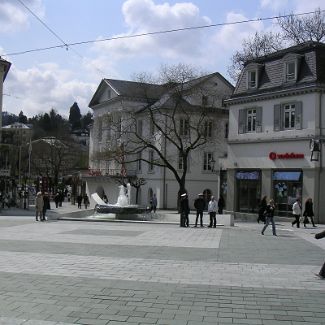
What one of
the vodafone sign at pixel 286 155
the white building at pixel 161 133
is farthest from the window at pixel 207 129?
the vodafone sign at pixel 286 155

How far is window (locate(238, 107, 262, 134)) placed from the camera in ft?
131

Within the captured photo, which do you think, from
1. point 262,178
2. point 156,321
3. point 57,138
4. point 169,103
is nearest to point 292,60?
point 262,178

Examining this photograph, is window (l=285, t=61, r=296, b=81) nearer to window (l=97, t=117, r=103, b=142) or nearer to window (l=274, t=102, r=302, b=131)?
window (l=274, t=102, r=302, b=131)

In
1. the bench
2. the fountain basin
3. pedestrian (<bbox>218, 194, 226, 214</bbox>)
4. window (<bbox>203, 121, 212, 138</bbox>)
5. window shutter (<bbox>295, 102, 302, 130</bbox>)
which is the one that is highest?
window (<bbox>203, 121, 212, 138</bbox>)

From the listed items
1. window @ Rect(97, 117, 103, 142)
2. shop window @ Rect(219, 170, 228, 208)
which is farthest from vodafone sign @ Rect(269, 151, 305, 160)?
window @ Rect(97, 117, 103, 142)

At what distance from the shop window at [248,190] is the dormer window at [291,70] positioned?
7.27 meters

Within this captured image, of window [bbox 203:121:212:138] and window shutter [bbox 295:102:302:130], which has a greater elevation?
window [bbox 203:121:212:138]

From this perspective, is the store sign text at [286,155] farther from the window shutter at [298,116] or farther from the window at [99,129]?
the window at [99,129]

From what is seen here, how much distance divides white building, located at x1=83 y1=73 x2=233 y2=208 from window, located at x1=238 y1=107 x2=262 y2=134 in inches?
259

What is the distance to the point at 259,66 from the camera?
41.1m

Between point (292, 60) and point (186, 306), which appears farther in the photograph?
point (292, 60)

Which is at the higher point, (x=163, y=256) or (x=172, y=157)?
(x=172, y=157)

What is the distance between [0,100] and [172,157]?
20.2 meters

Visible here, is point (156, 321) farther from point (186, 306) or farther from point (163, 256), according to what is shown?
point (163, 256)
